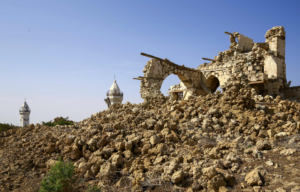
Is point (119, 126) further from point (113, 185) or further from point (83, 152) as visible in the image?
point (113, 185)

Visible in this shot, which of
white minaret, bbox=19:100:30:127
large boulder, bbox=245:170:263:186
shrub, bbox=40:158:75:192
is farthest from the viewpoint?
white minaret, bbox=19:100:30:127

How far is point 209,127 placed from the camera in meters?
4.62

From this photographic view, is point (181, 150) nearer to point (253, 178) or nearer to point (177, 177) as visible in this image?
point (177, 177)

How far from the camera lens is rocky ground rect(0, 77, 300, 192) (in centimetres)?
293

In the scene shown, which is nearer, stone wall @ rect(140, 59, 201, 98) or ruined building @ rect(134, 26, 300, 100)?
stone wall @ rect(140, 59, 201, 98)

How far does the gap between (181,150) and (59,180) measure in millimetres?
2034

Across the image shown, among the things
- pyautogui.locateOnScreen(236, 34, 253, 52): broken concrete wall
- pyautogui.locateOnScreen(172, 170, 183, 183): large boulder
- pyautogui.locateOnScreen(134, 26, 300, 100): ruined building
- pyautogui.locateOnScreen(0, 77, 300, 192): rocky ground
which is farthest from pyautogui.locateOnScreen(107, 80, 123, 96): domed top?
pyautogui.locateOnScreen(172, 170, 183, 183): large boulder

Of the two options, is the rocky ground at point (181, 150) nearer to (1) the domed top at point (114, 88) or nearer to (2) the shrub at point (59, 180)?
(2) the shrub at point (59, 180)

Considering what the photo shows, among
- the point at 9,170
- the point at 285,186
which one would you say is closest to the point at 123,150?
the point at 9,170

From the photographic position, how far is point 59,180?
307cm

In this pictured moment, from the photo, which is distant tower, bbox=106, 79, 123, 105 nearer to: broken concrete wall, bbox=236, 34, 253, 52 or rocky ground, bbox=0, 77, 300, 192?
broken concrete wall, bbox=236, 34, 253, 52

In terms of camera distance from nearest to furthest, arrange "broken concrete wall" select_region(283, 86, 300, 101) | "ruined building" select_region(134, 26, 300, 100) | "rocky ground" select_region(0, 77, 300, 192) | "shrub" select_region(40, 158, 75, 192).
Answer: "rocky ground" select_region(0, 77, 300, 192), "shrub" select_region(40, 158, 75, 192), "ruined building" select_region(134, 26, 300, 100), "broken concrete wall" select_region(283, 86, 300, 101)

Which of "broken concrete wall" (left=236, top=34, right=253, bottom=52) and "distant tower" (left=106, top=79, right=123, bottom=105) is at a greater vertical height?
"broken concrete wall" (left=236, top=34, right=253, bottom=52)

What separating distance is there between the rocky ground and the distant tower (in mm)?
19653
